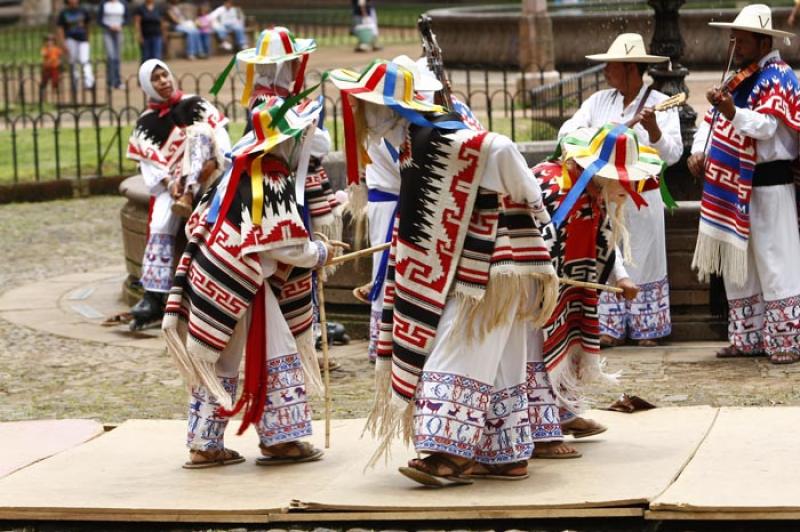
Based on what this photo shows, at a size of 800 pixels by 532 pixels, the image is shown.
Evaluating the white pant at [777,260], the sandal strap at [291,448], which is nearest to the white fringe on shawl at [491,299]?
the sandal strap at [291,448]

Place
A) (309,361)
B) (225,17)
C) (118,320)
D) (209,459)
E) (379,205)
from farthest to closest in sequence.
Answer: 1. (225,17)
2. (118,320)
3. (379,205)
4. (309,361)
5. (209,459)

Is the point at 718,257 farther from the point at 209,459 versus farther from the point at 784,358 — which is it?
the point at 209,459

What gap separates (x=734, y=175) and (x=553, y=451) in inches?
119

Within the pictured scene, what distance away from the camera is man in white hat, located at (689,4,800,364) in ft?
33.3

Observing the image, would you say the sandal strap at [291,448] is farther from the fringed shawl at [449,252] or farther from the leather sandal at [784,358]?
the leather sandal at [784,358]

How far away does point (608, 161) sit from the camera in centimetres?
773

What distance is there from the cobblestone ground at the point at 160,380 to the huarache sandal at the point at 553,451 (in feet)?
5.57

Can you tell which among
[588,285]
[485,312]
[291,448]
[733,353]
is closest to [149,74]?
[733,353]

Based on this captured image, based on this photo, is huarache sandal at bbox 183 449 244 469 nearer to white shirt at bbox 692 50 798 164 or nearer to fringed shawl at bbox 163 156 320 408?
fringed shawl at bbox 163 156 320 408

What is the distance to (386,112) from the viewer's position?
24.2 feet

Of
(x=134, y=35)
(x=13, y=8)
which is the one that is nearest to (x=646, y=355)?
(x=134, y=35)

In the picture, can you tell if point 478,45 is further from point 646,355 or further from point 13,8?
point 13,8

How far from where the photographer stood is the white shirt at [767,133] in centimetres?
1001

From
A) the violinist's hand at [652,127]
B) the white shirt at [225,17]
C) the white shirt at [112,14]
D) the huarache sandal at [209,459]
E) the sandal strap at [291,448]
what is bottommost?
A: the white shirt at [225,17]
